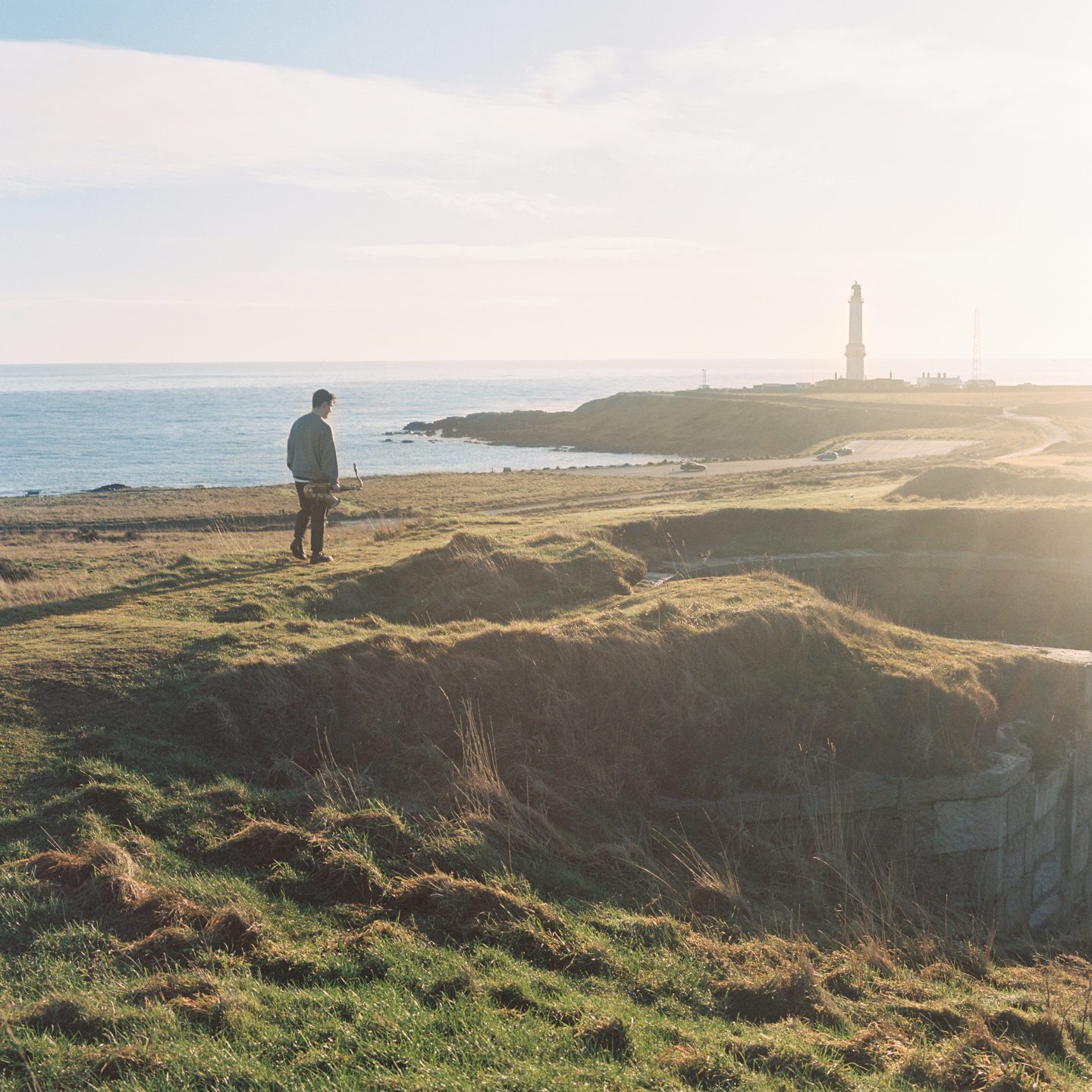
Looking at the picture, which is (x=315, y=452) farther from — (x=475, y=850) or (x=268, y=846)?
(x=475, y=850)

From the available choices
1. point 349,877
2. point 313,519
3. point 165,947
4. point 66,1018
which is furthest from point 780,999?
point 313,519

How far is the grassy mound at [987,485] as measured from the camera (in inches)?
766

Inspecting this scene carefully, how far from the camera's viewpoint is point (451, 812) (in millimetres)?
6859

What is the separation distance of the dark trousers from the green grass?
0.82 m

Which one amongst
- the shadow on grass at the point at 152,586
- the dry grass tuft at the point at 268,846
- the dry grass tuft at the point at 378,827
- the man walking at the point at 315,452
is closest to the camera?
the dry grass tuft at the point at 268,846

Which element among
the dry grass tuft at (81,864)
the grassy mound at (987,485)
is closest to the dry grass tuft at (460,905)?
the dry grass tuft at (81,864)

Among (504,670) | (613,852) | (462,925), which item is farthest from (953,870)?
(462,925)

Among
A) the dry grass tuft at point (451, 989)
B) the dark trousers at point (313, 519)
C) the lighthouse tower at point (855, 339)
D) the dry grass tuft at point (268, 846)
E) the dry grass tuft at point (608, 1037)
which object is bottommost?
the dry grass tuft at point (608, 1037)

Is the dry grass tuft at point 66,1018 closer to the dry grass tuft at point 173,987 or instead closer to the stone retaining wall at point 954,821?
the dry grass tuft at point 173,987

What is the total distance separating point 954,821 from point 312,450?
26.4 feet

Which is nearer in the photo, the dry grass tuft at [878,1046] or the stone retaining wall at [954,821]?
the dry grass tuft at [878,1046]

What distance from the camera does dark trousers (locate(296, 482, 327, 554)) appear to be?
1267 cm

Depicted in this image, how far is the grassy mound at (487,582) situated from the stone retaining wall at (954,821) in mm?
3977

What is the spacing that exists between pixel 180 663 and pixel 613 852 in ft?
12.8
